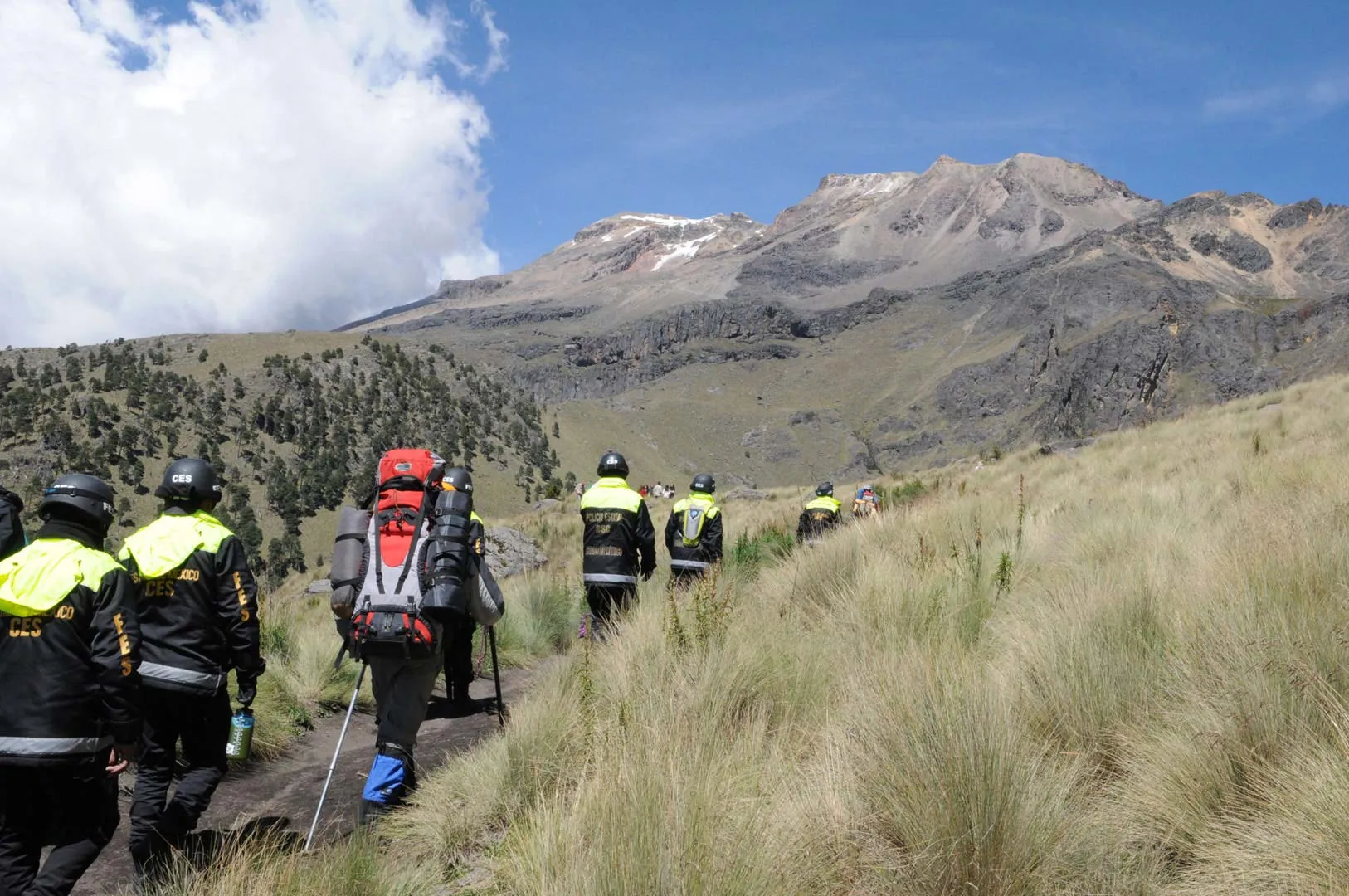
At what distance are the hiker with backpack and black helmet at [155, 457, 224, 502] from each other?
0.69 meters

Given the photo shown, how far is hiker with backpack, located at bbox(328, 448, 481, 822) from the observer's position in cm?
417

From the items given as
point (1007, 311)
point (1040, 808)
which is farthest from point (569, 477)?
point (1007, 311)

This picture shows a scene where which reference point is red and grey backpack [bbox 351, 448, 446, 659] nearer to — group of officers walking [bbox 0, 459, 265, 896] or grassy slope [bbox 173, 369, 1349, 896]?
group of officers walking [bbox 0, 459, 265, 896]

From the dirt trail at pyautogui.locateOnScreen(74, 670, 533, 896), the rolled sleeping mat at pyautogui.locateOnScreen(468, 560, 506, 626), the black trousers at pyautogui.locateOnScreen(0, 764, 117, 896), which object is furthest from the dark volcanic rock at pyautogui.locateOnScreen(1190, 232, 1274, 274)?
the black trousers at pyautogui.locateOnScreen(0, 764, 117, 896)

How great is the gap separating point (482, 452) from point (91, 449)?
29.3 metres

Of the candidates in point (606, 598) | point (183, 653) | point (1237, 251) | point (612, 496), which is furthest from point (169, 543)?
point (1237, 251)

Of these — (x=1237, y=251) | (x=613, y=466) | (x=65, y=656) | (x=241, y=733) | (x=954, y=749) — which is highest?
(x=1237, y=251)

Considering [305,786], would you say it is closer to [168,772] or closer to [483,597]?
[168,772]

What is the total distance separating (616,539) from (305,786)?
309cm

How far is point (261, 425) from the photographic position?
2689 inches

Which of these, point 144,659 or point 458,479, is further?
point 458,479

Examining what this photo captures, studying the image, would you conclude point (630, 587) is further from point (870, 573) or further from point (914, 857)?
point (914, 857)

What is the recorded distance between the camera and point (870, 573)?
237 inches

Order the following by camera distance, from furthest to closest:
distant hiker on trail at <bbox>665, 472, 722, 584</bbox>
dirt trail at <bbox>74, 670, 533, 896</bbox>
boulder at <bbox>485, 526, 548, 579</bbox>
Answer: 1. boulder at <bbox>485, 526, 548, 579</bbox>
2. distant hiker on trail at <bbox>665, 472, 722, 584</bbox>
3. dirt trail at <bbox>74, 670, 533, 896</bbox>
